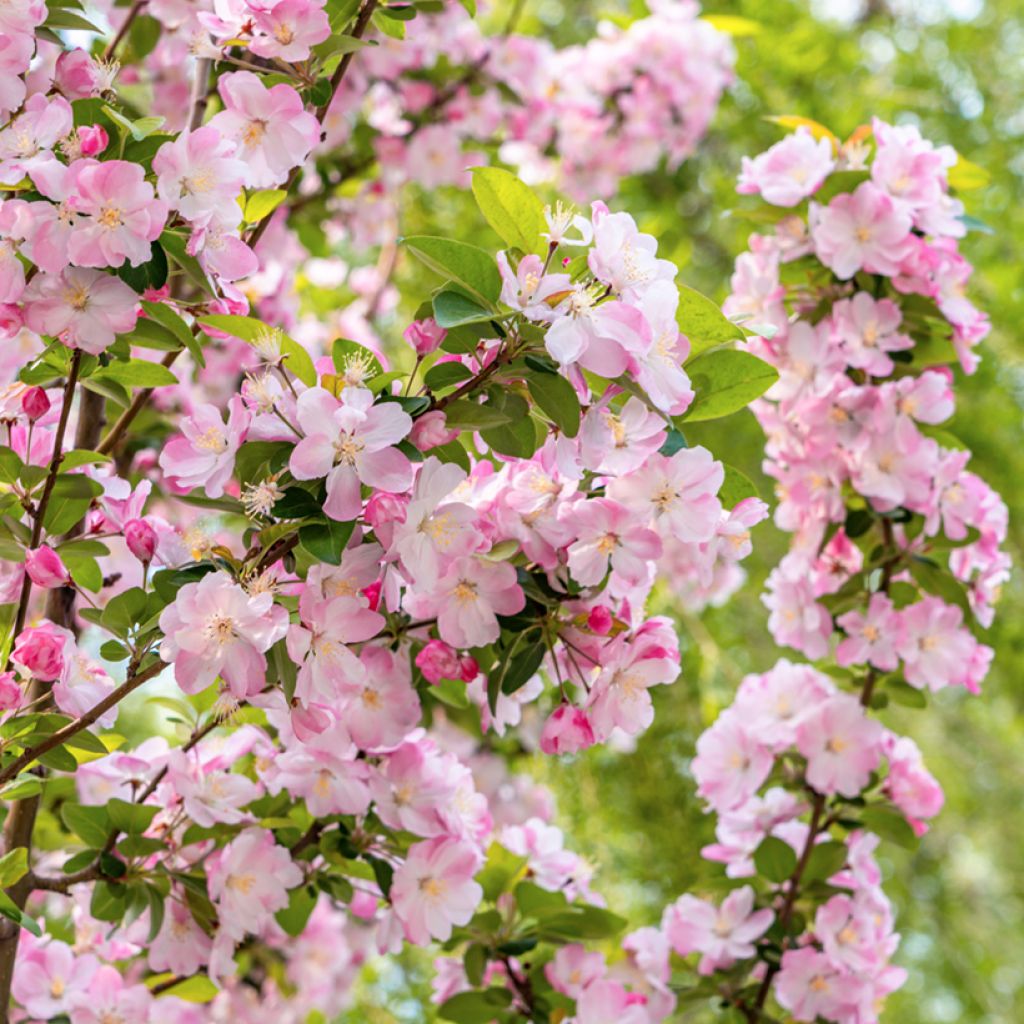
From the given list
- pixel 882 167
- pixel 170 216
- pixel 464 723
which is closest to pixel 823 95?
pixel 882 167

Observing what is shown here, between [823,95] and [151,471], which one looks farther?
[823,95]

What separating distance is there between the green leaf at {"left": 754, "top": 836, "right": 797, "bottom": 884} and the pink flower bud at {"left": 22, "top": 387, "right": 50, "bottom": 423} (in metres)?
0.75

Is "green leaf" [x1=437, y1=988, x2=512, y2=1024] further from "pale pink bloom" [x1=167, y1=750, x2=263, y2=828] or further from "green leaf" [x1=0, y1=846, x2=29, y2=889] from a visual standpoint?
"green leaf" [x1=0, y1=846, x2=29, y2=889]

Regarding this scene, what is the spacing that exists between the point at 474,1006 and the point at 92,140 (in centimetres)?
75

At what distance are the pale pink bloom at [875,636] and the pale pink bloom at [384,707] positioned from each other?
20.6 inches

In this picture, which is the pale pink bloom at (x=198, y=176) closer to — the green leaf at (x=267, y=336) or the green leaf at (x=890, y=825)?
the green leaf at (x=267, y=336)

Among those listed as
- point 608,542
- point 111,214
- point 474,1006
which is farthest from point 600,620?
point 474,1006

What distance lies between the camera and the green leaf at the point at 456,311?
669mm

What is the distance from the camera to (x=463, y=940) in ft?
3.55

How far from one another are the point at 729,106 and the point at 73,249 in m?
2.27

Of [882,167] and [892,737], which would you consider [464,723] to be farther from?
[882,167]

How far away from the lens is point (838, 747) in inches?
47.2

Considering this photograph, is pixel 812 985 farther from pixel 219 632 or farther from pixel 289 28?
pixel 289 28

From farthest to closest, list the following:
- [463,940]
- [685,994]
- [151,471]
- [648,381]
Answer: [151,471]
[685,994]
[463,940]
[648,381]
